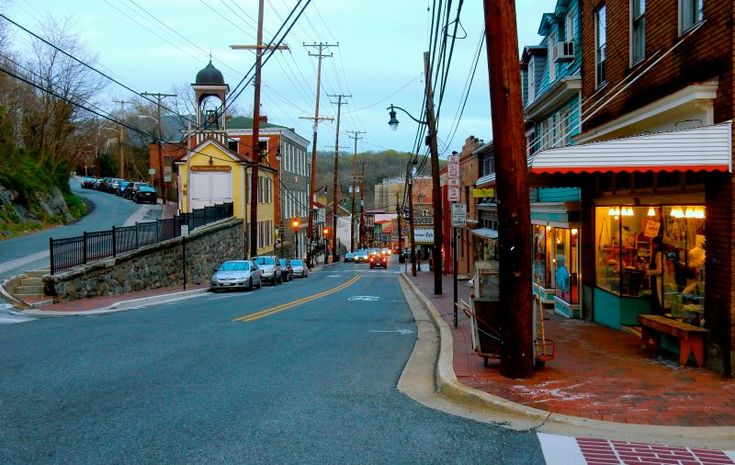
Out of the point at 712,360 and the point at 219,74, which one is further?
the point at 219,74

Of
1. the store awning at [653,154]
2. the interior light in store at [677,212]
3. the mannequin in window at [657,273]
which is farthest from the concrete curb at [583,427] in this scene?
the mannequin in window at [657,273]

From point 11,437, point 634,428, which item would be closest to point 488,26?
point 634,428

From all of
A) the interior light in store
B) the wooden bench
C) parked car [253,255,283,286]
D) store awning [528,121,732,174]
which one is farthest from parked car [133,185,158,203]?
the wooden bench

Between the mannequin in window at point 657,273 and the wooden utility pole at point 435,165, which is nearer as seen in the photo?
the mannequin in window at point 657,273

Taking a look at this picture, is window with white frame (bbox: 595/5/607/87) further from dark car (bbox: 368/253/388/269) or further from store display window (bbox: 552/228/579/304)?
dark car (bbox: 368/253/388/269)

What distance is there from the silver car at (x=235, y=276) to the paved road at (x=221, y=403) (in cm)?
1488

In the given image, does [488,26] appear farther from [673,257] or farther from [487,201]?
[487,201]

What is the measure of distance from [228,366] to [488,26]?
594 cm

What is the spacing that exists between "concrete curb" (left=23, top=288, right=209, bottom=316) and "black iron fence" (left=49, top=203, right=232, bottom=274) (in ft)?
7.35

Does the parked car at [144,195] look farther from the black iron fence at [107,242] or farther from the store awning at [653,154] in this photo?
the store awning at [653,154]

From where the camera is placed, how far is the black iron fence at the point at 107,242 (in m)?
21.2

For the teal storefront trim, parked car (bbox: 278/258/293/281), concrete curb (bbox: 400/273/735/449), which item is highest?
the teal storefront trim

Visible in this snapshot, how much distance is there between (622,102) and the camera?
12.6 m

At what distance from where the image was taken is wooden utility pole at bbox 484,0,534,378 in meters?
8.38
